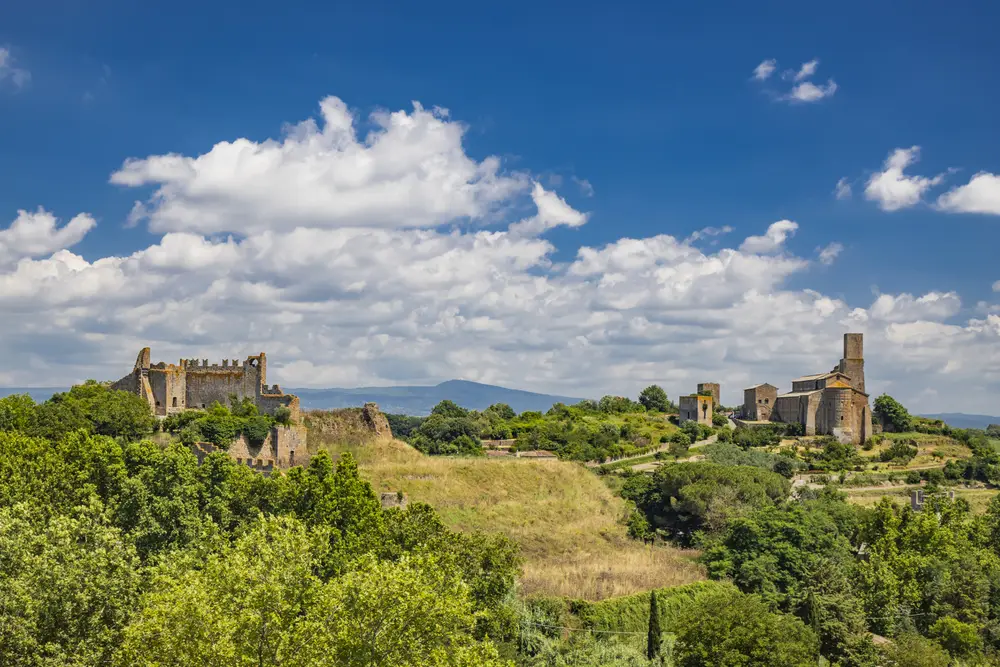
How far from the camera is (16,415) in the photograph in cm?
4625

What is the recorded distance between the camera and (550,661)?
2892 centimetres

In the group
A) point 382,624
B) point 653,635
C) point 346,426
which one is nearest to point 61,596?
point 382,624

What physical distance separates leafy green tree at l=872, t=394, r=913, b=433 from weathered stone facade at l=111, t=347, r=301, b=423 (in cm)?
6901

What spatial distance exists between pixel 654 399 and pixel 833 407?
33735mm

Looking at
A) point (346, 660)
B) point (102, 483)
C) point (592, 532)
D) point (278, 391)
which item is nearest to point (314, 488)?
point (102, 483)

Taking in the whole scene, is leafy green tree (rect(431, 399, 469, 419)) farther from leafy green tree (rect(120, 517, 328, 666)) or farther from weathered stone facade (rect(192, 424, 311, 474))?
leafy green tree (rect(120, 517, 328, 666))

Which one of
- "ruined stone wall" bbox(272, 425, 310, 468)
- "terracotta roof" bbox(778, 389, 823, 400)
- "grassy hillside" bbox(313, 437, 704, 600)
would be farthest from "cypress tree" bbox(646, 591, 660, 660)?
"terracotta roof" bbox(778, 389, 823, 400)

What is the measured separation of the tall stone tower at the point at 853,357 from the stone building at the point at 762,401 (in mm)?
8245

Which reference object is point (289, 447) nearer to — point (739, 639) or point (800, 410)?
point (739, 639)

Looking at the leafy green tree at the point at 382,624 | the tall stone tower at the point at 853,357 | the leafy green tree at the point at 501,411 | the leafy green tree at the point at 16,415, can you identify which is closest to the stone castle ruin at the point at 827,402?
the tall stone tower at the point at 853,357

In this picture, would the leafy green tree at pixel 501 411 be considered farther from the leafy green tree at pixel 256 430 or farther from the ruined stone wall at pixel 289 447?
the ruined stone wall at pixel 289 447

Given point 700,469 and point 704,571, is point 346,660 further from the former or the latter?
point 700,469

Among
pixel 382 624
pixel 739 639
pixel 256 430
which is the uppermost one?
pixel 256 430

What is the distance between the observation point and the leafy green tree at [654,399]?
387ft
